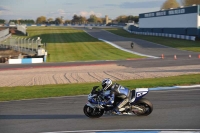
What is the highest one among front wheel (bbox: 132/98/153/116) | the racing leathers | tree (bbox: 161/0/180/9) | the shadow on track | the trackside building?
tree (bbox: 161/0/180/9)

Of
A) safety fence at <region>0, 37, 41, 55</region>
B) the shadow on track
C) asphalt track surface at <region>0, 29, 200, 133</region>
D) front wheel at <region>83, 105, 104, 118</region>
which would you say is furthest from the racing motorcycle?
safety fence at <region>0, 37, 41, 55</region>

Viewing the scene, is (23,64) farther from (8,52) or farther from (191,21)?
(191,21)

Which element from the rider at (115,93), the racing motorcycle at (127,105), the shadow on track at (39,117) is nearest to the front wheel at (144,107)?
the racing motorcycle at (127,105)

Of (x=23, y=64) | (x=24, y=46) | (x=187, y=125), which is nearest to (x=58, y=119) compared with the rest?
(x=187, y=125)

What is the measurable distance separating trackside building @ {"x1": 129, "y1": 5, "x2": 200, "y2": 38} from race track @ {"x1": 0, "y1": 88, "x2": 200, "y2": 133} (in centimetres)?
5553

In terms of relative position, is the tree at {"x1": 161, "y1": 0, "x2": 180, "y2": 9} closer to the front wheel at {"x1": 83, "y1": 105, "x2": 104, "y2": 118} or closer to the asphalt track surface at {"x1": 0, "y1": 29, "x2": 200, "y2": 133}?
the asphalt track surface at {"x1": 0, "y1": 29, "x2": 200, "y2": 133}

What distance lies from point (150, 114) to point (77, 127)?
2.82 metres

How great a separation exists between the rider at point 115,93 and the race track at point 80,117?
1.87ft

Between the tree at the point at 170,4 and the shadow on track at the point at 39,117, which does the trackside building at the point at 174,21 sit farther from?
the shadow on track at the point at 39,117

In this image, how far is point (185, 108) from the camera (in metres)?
12.4

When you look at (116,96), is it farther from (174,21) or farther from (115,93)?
(174,21)

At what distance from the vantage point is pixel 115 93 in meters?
11.3

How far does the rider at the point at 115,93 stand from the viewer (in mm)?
11258

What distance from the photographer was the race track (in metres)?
10.4
